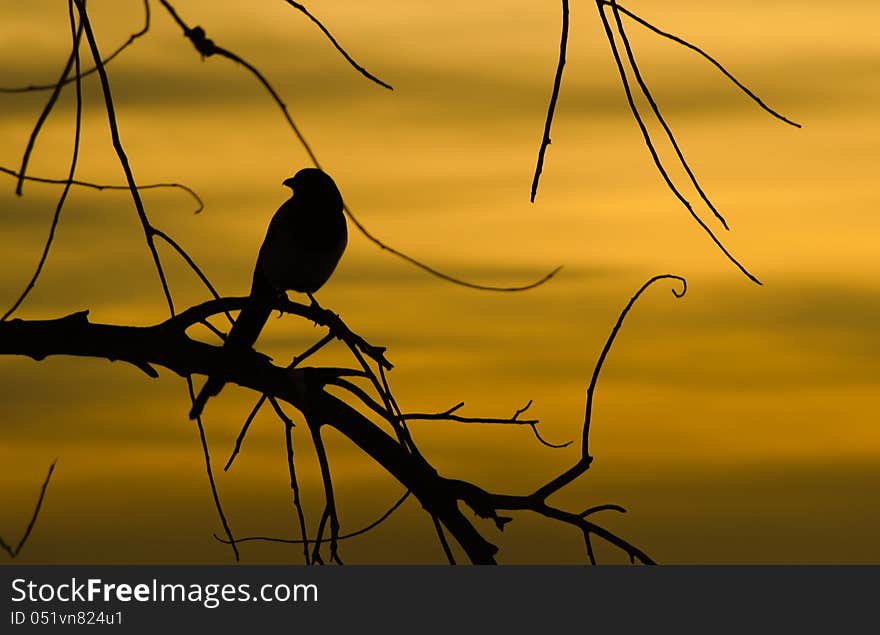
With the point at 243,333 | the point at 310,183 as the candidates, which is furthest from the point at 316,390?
the point at 310,183

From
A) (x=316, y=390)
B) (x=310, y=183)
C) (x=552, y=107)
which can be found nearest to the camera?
(x=552, y=107)

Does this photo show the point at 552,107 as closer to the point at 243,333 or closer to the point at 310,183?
the point at 243,333

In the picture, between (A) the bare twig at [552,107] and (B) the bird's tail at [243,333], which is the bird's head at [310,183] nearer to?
(B) the bird's tail at [243,333]

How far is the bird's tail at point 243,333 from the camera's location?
3463 mm

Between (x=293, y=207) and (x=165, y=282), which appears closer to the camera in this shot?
(x=165, y=282)

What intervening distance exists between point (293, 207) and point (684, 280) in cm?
314

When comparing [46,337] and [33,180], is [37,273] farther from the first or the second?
[46,337]

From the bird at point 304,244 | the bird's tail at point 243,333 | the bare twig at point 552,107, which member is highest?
the bare twig at point 552,107

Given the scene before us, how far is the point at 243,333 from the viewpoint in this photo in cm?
368

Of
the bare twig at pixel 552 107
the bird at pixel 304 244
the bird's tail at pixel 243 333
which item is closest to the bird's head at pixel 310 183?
the bird at pixel 304 244

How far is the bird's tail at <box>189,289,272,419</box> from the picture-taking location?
3.46m

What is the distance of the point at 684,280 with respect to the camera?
10.0 ft

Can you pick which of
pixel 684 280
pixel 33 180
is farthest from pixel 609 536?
pixel 33 180

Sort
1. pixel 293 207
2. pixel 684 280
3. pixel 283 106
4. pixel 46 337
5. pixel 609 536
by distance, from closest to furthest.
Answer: pixel 283 106
pixel 684 280
pixel 609 536
pixel 46 337
pixel 293 207
